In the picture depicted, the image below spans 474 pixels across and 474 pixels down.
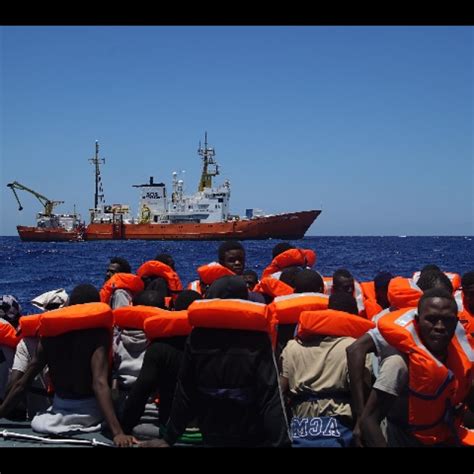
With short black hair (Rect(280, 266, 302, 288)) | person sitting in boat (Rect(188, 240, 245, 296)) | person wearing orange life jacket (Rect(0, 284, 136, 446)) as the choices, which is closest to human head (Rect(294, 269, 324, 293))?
short black hair (Rect(280, 266, 302, 288))

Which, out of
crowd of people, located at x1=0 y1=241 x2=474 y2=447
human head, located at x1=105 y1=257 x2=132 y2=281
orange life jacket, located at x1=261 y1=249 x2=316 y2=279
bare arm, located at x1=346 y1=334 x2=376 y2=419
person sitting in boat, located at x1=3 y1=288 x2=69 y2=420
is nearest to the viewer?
crowd of people, located at x1=0 y1=241 x2=474 y2=447

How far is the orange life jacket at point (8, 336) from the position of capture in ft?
19.6

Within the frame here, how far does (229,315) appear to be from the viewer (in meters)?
4.63

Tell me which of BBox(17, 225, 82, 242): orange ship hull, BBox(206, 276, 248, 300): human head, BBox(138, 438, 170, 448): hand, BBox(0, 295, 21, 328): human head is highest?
BBox(206, 276, 248, 300): human head

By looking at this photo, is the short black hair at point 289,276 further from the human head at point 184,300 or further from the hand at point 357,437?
the hand at point 357,437

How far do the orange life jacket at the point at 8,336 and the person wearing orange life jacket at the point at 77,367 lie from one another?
2.06 ft

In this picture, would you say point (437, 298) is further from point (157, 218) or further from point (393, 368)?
point (157, 218)

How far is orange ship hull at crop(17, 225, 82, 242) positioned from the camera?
8388 centimetres

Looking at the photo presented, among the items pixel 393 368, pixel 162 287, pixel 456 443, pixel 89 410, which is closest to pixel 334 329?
pixel 393 368

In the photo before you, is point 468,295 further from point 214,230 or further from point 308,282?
point 214,230

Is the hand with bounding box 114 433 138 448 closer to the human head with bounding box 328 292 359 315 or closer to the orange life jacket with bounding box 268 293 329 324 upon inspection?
the orange life jacket with bounding box 268 293 329 324

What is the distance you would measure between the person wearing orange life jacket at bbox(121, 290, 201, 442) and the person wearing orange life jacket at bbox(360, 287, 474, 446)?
1.50 metres

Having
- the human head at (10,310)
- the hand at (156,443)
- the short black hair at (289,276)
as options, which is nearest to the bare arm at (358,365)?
the hand at (156,443)

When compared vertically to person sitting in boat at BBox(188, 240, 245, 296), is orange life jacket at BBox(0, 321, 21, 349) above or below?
below
